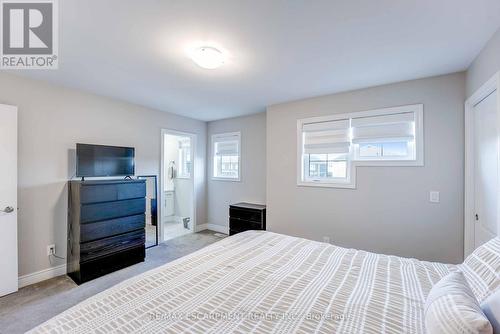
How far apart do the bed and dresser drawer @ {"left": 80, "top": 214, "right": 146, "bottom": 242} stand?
1819 mm

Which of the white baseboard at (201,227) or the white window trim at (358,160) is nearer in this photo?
the white window trim at (358,160)

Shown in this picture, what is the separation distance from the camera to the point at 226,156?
4973 millimetres

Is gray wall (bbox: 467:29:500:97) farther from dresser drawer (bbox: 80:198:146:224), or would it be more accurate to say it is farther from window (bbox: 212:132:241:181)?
dresser drawer (bbox: 80:198:146:224)

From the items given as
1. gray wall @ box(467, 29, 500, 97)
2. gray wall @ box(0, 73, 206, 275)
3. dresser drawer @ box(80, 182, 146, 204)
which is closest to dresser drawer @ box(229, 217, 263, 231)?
dresser drawer @ box(80, 182, 146, 204)

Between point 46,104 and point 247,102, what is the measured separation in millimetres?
2653

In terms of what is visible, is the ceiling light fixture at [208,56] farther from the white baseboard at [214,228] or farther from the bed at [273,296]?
the white baseboard at [214,228]

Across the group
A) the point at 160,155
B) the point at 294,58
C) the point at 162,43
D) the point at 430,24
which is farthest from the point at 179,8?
the point at 160,155

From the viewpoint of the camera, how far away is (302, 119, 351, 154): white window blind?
3.17 meters

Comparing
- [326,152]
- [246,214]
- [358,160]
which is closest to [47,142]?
[246,214]

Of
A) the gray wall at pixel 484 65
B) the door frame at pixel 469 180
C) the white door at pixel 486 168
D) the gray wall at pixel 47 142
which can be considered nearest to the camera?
the gray wall at pixel 484 65

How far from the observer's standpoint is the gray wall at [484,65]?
1749 mm

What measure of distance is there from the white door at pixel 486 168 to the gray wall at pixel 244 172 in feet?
9.48

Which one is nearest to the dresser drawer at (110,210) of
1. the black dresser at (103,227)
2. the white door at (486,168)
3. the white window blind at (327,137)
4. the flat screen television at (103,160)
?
the black dresser at (103,227)

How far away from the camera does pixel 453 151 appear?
2.50 m
